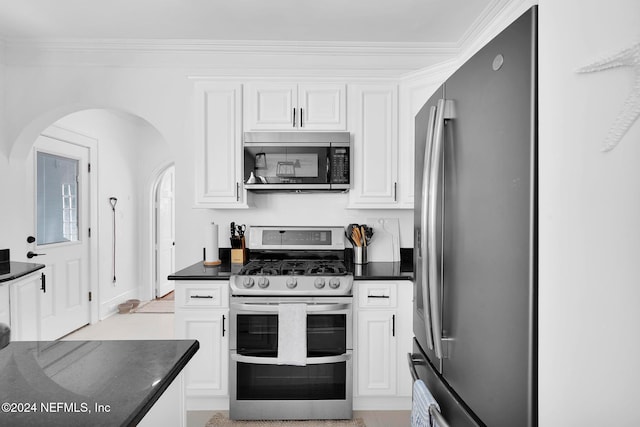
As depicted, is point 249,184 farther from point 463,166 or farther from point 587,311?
point 587,311

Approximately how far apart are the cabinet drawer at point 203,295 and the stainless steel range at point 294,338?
0.28 feet

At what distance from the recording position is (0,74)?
301 centimetres

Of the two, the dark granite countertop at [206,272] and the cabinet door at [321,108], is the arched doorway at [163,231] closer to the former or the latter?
the dark granite countertop at [206,272]

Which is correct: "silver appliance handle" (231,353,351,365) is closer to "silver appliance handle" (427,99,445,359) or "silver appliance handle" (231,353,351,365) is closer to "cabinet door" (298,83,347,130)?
"silver appliance handle" (427,99,445,359)

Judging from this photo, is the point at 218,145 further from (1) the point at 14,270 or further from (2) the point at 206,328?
(1) the point at 14,270

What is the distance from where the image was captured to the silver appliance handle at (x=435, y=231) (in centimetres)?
117

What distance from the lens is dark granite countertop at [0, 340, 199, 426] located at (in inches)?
27.9

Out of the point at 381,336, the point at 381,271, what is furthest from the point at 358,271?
the point at 381,336

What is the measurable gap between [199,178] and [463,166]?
2.14 m

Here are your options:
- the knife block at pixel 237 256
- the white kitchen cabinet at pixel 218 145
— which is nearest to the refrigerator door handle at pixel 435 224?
the white kitchen cabinet at pixel 218 145

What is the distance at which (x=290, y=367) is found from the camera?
7.89 ft

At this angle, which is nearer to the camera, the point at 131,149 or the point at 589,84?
the point at 589,84

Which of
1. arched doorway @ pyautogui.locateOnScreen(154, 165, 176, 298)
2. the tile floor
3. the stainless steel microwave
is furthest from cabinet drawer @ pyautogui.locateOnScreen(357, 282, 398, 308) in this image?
arched doorway @ pyautogui.locateOnScreen(154, 165, 176, 298)

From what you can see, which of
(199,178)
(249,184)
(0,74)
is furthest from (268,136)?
(0,74)
